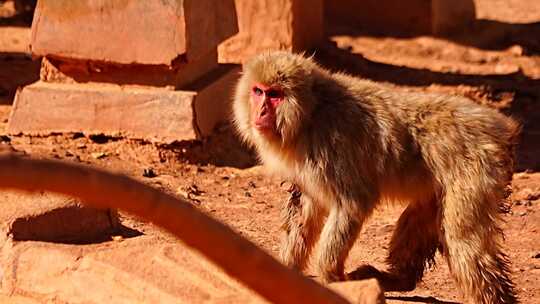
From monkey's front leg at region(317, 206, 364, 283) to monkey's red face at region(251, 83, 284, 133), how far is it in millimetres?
534

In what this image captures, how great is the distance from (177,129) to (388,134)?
284 cm

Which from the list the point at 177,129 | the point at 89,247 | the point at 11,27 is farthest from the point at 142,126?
the point at 11,27

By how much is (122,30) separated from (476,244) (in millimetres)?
3513

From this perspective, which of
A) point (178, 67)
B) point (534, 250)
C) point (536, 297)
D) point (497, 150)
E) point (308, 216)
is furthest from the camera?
point (178, 67)

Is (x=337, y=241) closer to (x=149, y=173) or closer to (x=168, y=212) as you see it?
(x=149, y=173)

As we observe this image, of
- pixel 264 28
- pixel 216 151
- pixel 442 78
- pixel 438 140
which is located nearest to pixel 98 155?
pixel 216 151

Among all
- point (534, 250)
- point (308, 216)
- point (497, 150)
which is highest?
point (497, 150)

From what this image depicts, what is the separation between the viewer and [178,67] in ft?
26.1

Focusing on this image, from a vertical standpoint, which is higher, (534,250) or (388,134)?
(388,134)

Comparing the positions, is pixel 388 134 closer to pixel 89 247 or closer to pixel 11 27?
Answer: pixel 89 247

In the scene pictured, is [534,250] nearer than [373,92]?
No

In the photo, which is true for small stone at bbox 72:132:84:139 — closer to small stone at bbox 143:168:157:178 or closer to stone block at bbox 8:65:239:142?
stone block at bbox 8:65:239:142

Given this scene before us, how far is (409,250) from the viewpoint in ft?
19.2

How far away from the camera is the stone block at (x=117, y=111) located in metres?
7.98
